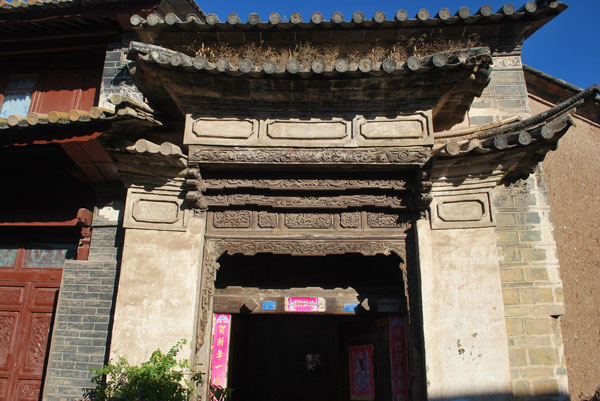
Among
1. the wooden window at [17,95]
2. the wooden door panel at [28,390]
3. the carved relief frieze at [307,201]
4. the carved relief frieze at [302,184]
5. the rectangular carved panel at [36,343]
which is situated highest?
the wooden window at [17,95]

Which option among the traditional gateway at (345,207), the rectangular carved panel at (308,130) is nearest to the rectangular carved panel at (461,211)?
the traditional gateway at (345,207)

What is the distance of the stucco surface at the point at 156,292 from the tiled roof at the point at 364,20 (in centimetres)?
294

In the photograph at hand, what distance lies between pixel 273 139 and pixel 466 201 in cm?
245

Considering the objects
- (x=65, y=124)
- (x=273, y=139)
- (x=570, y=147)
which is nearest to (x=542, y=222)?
(x=570, y=147)

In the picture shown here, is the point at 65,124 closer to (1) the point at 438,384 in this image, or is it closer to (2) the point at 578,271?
(1) the point at 438,384

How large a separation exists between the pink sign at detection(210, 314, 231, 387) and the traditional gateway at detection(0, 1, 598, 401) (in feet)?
0.06

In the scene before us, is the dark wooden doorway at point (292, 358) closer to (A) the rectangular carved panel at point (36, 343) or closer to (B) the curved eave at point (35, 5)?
(A) the rectangular carved panel at point (36, 343)

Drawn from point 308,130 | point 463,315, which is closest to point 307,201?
point 308,130

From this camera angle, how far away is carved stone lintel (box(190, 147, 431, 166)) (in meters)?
5.23

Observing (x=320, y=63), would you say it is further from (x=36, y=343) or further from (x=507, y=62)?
(x=36, y=343)

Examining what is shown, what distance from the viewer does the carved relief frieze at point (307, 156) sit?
5.23 metres

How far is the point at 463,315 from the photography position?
4.82 m

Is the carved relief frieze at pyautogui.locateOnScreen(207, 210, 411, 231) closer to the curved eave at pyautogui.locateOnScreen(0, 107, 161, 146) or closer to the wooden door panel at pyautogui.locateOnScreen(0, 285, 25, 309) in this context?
the curved eave at pyautogui.locateOnScreen(0, 107, 161, 146)

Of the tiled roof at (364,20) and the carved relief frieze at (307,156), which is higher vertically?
the tiled roof at (364,20)
